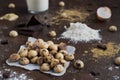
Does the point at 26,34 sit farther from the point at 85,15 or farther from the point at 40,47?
the point at 85,15

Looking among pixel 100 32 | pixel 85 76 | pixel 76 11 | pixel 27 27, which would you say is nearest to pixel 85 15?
pixel 76 11

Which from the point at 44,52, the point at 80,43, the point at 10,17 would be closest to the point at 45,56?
the point at 44,52

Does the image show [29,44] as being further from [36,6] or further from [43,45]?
[36,6]

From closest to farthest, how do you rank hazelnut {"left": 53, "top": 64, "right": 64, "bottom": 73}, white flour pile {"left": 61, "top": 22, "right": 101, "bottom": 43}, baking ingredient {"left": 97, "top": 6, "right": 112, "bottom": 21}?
hazelnut {"left": 53, "top": 64, "right": 64, "bottom": 73} < white flour pile {"left": 61, "top": 22, "right": 101, "bottom": 43} < baking ingredient {"left": 97, "top": 6, "right": 112, "bottom": 21}

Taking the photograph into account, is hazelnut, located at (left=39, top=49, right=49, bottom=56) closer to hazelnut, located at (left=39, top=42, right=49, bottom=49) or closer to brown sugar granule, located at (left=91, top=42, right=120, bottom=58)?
hazelnut, located at (left=39, top=42, right=49, bottom=49)

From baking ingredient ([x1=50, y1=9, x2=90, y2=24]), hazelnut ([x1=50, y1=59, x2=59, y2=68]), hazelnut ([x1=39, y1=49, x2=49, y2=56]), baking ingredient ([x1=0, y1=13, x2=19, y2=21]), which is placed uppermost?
hazelnut ([x1=39, y1=49, x2=49, y2=56])

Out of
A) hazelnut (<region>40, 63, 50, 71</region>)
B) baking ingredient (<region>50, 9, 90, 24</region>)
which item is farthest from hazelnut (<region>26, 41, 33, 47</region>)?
baking ingredient (<region>50, 9, 90, 24</region>)
